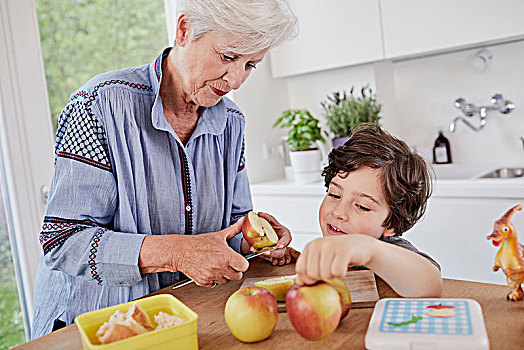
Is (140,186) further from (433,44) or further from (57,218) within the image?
(433,44)

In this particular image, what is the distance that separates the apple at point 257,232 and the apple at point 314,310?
41cm

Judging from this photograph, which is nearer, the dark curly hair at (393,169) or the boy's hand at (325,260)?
the boy's hand at (325,260)

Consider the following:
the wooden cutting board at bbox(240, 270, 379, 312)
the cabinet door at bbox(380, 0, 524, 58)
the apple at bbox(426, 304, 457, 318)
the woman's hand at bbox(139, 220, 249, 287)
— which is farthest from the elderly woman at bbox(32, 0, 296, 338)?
the cabinet door at bbox(380, 0, 524, 58)

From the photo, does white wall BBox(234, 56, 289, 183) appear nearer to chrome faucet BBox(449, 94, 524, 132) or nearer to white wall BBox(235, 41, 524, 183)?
white wall BBox(235, 41, 524, 183)

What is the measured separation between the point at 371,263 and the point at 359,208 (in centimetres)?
49

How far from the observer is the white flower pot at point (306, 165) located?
117 inches

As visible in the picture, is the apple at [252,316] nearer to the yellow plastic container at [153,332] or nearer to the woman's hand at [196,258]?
the yellow plastic container at [153,332]

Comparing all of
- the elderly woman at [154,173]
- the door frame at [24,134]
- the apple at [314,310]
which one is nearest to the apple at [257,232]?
the elderly woman at [154,173]

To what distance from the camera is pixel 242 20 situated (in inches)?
49.8

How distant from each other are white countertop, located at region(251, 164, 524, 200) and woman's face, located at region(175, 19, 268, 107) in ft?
4.41

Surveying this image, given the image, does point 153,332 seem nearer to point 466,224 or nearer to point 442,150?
point 466,224

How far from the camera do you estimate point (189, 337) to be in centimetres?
86

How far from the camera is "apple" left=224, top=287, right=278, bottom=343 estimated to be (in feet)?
2.95

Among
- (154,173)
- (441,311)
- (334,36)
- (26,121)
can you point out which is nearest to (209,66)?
(154,173)
